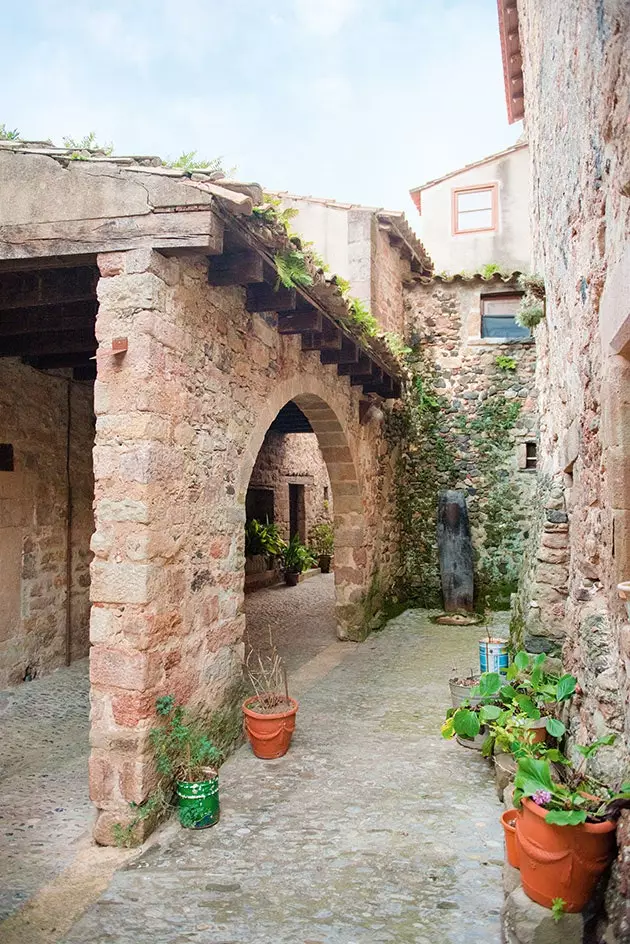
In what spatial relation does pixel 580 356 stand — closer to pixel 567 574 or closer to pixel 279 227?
pixel 567 574

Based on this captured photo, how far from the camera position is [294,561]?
12414 mm

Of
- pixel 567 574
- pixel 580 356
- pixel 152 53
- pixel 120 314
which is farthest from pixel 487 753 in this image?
pixel 152 53

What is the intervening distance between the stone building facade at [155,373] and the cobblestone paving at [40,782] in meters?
0.33

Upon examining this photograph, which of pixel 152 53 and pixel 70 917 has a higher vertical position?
pixel 152 53

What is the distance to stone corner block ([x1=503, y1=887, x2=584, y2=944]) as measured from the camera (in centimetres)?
210

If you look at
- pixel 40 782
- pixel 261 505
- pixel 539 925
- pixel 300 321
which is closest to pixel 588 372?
pixel 539 925

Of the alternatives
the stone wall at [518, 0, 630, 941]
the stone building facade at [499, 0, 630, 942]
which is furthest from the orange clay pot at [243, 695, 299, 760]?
the stone wall at [518, 0, 630, 941]

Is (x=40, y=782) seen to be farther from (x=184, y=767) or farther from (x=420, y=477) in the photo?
(x=420, y=477)

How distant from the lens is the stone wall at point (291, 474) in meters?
12.7

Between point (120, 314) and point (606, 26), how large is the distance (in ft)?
8.02

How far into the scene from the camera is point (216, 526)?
4.16m

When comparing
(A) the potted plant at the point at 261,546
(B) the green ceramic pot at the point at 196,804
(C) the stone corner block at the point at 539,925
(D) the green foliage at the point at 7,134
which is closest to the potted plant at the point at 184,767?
(B) the green ceramic pot at the point at 196,804

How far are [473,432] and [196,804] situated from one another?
7597mm

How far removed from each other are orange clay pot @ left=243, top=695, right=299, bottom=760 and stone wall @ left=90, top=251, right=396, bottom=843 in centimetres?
28
